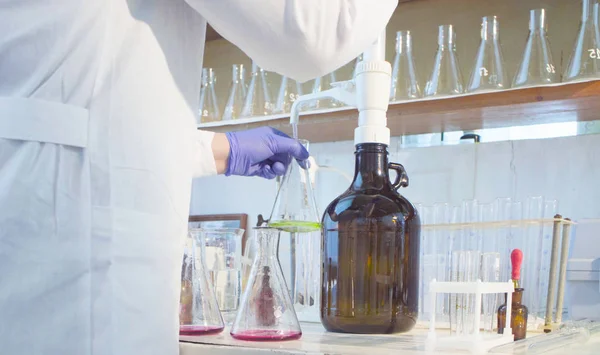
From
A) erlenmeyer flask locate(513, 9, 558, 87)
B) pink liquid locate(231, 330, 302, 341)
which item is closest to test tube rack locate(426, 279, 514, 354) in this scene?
pink liquid locate(231, 330, 302, 341)

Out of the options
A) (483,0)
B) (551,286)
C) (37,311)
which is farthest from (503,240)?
(483,0)

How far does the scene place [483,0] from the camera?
6.13 feet

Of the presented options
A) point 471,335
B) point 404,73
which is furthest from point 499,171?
point 471,335

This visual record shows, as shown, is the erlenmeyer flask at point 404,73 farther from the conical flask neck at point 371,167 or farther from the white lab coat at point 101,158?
the white lab coat at point 101,158

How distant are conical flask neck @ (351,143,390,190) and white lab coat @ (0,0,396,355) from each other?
0.54ft

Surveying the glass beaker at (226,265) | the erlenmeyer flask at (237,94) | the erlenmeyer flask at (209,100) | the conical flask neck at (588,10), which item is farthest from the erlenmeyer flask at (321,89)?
the glass beaker at (226,265)

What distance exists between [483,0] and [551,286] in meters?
1.09

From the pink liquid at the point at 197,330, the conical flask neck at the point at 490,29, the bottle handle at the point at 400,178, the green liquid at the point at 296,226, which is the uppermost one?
the conical flask neck at the point at 490,29

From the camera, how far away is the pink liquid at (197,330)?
0.87 m

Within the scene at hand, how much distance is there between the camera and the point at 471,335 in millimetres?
766

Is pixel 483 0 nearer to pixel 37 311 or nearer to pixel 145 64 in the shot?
pixel 145 64

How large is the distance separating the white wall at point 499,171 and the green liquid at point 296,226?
912mm

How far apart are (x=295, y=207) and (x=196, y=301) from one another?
201mm

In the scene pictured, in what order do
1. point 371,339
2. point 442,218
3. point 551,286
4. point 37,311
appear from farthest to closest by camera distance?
point 442,218, point 551,286, point 371,339, point 37,311
